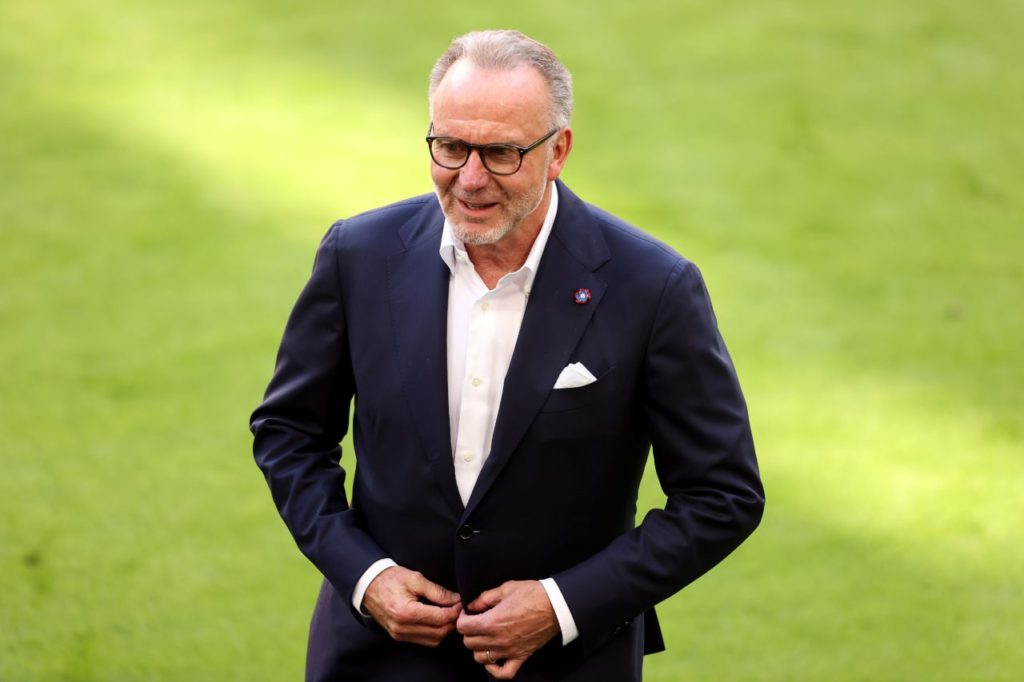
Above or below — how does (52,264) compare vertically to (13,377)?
above

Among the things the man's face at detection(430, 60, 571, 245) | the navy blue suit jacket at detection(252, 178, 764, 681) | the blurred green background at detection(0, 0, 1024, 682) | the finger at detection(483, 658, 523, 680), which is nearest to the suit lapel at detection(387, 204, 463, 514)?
the navy blue suit jacket at detection(252, 178, 764, 681)

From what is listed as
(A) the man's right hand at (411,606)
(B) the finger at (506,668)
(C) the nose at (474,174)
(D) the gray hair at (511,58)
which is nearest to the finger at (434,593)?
(A) the man's right hand at (411,606)

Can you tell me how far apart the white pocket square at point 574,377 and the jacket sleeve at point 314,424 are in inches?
13.2

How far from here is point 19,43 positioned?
19.6 ft

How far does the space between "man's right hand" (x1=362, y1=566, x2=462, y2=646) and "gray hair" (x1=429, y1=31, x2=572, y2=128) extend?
65cm

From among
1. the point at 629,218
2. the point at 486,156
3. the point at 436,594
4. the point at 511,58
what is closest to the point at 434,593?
the point at 436,594

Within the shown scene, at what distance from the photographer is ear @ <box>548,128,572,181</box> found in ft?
5.98

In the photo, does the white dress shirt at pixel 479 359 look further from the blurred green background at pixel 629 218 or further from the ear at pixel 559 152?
the blurred green background at pixel 629 218

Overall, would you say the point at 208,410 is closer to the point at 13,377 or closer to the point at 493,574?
the point at 13,377

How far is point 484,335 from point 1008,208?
143 inches

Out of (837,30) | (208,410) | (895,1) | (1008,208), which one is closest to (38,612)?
(208,410)

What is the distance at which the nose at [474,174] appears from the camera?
173 centimetres

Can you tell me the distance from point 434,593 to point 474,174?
1.89 ft

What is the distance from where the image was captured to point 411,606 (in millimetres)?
1802
